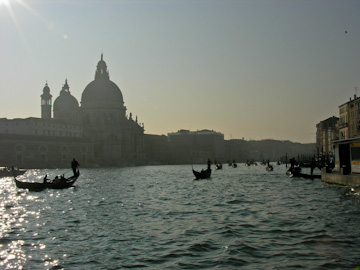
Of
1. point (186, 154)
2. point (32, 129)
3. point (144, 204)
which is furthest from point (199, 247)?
point (186, 154)

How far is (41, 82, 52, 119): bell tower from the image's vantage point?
124062 millimetres

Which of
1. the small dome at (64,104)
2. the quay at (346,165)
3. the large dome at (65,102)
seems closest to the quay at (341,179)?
the quay at (346,165)

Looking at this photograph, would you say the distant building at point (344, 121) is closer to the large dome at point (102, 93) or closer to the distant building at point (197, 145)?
the large dome at point (102, 93)

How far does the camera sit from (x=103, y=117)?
121500 millimetres

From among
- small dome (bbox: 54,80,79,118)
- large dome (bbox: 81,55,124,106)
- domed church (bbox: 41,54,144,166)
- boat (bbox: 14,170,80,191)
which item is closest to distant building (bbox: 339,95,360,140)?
boat (bbox: 14,170,80,191)

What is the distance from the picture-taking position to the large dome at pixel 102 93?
123 m

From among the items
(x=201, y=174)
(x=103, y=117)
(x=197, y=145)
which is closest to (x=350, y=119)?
(x=201, y=174)

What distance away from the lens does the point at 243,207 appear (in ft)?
63.3

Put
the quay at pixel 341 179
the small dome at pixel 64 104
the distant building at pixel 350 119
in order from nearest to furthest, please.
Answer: the quay at pixel 341 179 → the distant building at pixel 350 119 → the small dome at pixel 64 104

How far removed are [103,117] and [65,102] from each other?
14503 millimetres

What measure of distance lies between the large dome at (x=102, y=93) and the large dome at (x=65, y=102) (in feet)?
17.9

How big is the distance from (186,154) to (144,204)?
405 ft

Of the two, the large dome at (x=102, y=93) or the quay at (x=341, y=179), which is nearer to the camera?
the quay at (x=341, y=179)

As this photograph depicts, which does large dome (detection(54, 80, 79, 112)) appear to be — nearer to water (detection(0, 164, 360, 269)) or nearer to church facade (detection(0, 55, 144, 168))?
church facade (detection(0, 55, 144, 168))
